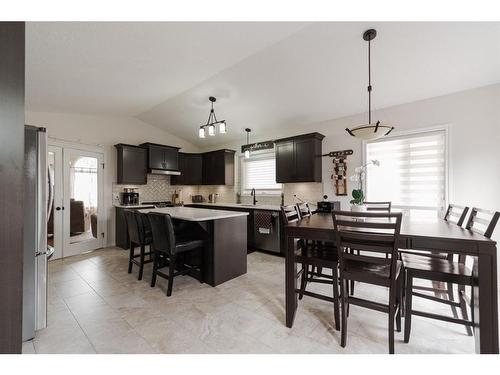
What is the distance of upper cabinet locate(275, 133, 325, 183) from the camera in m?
4.11

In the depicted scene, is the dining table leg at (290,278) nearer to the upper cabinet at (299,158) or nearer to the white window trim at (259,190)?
the upper cabinet at (299,158)

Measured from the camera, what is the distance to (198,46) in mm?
2510

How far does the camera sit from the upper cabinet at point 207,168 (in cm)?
555

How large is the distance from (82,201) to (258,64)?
4.18m

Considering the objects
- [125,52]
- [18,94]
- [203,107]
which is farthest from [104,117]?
[18,94]

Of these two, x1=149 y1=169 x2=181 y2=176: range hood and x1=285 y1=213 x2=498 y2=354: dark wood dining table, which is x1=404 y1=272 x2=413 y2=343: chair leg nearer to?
x1=285 y1=213 x2=498 y2=354: dark wood dining table

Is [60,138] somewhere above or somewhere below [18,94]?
above

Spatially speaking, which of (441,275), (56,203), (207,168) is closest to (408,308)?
(441,275)

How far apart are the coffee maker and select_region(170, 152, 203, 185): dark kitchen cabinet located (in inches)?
41.1

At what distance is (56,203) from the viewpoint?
13.3 ft

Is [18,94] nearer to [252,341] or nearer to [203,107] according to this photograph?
[252,341]

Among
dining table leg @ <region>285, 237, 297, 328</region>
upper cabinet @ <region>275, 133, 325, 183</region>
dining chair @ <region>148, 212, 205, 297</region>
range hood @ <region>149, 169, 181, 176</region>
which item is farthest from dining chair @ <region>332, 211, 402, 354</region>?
range hood @ <region>149, 169, 181, 176</region>

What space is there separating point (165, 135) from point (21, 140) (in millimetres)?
5317

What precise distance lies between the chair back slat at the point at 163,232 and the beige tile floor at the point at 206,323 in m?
0.53
